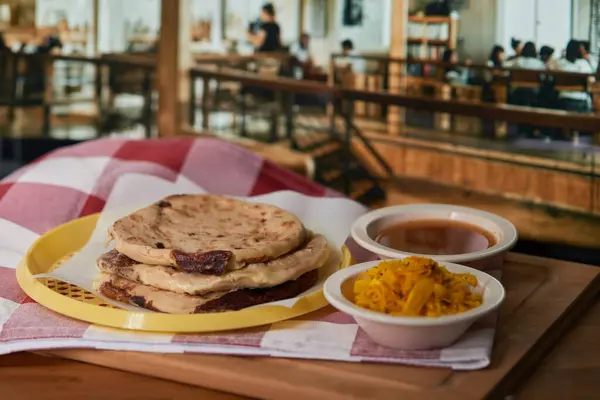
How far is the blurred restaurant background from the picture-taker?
1686mm

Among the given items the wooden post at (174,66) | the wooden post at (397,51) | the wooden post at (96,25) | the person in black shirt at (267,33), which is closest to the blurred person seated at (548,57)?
the wooden post at (397,51)

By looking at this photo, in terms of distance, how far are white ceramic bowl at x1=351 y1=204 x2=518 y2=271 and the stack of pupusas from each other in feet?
0.26

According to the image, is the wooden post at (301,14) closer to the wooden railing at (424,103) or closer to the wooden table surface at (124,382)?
the wooden railing at (424,103)

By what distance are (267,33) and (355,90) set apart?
29 centimetres

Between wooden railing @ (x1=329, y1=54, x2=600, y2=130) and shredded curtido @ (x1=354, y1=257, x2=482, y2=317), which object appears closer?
shredded curtido @ (x1=354, y1=257, x2=482, y2=317)

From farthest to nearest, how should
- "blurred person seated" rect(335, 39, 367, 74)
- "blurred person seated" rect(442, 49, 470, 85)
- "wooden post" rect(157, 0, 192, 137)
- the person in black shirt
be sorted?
"wooden post" rect(157, 0, 192, 137)
the person in black shirt
"blurred person seated" rect(335, 39, 367, 74)
"blurred person seated" rect(442, 49, 470, 85)

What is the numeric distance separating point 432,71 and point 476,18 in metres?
0.14

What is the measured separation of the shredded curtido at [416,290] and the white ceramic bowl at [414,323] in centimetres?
2

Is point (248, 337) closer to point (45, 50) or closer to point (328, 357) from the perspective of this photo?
point (328, 357)

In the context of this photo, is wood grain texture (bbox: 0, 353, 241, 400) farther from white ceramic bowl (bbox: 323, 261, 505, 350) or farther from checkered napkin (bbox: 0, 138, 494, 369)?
white ceramic bowl (bbox: 323, 261, 505, 350)

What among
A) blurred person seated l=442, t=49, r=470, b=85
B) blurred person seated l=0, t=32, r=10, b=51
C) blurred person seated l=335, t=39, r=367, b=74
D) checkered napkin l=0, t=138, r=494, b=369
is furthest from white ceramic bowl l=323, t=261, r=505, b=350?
blurred person seated l=0, t=32, r=10, b=51

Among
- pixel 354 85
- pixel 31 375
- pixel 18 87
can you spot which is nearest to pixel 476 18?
pixel 354 85

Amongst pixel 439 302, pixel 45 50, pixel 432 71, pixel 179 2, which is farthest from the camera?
pixel 45 50

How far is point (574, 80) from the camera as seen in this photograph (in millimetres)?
1664
